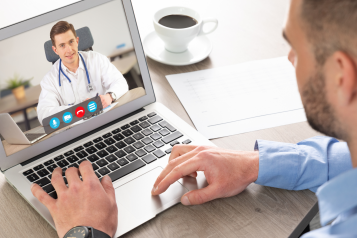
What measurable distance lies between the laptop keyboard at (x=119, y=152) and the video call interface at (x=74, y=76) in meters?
0.07

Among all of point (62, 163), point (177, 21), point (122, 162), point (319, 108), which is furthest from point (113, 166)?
point (177, 21)

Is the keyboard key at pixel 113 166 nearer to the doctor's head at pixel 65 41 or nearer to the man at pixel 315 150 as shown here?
the man at pixel 315 150

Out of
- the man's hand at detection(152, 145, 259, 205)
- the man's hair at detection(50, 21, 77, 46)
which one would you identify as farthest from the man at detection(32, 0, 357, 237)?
the man's hair at detection(50, 21, 77, 46)

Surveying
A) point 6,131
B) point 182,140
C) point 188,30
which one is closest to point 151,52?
point 188,30

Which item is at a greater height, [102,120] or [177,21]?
[177,21]

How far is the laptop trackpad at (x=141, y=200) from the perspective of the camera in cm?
75

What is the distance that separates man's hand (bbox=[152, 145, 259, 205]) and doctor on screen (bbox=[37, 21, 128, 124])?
0.93 feet

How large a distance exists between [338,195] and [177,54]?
778 mm

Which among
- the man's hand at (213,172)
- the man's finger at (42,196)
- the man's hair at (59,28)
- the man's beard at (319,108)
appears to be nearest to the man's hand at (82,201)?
the man's finger at (42,196)

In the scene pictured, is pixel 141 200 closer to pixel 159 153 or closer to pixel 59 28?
pixel 159 153

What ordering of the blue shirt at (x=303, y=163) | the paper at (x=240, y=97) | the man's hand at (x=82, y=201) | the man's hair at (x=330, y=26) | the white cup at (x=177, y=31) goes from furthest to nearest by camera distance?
the white cup at (x=177, y=31)
the paper at (x=240, y=97)
the blue shirt at (x=303, y=163)
the man's hand at (x=82, y=201)
the man's hair at (x=330, y=26)

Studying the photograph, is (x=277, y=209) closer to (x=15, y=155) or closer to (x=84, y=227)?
(x=84, y=227)

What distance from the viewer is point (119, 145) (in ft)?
→ 3.01

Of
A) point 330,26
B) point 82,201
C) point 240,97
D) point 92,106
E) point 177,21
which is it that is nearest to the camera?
point 330,26
